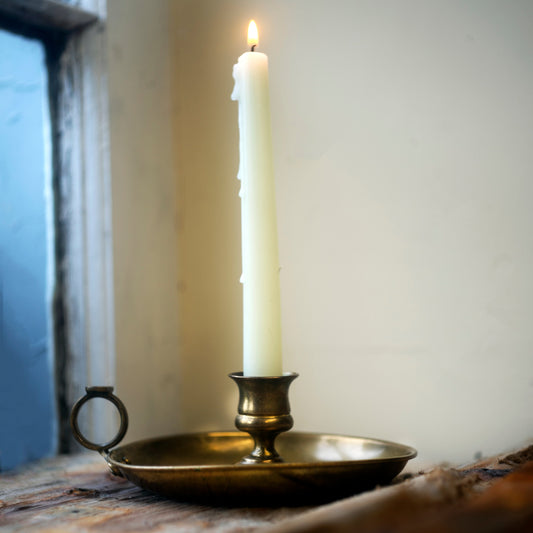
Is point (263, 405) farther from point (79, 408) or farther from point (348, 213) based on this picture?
point (348, 213)

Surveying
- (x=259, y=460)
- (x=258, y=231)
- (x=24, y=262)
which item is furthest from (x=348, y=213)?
(x=24, y=262)

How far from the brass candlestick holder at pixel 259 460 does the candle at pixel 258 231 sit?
3cm

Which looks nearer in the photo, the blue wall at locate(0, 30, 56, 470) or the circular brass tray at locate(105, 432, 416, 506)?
the circular brass tray at locate(105, 432, 416, 506)

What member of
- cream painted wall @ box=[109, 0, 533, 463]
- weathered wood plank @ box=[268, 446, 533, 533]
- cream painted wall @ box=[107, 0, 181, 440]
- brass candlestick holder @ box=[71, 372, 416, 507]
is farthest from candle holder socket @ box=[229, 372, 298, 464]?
cream painted wall @ box=[107, 0, 181, 440]

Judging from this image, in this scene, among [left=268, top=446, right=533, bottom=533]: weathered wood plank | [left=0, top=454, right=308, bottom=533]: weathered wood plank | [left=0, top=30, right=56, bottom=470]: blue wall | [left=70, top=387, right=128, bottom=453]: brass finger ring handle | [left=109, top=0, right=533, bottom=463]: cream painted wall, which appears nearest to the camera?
[left=268, top=446, right=533, bottom=533]: weathered wood plank

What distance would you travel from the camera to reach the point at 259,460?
565 millimetres

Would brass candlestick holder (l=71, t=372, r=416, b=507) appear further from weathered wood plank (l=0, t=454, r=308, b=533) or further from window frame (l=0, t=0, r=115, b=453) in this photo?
window frame (l=0, t=0, r=115, b=453)

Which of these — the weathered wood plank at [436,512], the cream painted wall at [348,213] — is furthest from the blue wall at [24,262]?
the weathered wood plank at [436,512]

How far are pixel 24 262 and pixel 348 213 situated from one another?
48cm

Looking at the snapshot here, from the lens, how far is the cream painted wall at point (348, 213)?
2.31 ft

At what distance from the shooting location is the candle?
565mm

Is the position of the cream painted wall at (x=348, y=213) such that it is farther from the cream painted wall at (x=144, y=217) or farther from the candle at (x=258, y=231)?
the candle at (x=258, y=231)

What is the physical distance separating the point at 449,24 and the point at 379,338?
404 millimetres

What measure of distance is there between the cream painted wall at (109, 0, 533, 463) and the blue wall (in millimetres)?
120
